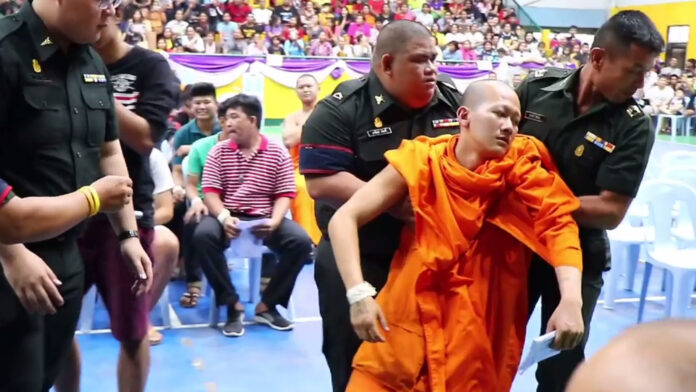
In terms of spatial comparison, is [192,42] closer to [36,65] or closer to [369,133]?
[369,133]

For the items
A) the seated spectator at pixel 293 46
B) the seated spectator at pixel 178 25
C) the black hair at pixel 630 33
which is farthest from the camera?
the seated spectator at pixel 293 46

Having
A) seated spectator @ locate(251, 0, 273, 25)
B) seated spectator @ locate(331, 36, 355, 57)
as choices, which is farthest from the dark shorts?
seated spectator @ locate(251, 0, 273, 25)

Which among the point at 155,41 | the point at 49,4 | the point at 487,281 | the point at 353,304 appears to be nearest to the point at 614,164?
the point at 487,281

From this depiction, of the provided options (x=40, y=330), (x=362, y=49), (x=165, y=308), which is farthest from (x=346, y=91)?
(x=362, y=49)

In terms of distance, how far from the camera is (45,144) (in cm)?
211

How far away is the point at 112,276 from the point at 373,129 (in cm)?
120

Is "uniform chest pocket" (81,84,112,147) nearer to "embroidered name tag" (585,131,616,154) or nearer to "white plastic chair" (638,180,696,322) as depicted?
"embroidered name tag" (585,131,616,154)

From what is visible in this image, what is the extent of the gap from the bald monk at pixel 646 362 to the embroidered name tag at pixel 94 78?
186 centimetres

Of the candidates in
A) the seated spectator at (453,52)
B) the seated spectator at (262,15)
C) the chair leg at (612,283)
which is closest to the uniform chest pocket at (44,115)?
the chair leg at (612,283)

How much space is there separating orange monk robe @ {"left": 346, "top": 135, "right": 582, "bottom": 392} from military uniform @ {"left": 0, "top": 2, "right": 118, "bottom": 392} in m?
0.93

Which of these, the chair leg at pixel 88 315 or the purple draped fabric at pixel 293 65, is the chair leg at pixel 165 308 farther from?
the purple draped fabric at pixel 293 65

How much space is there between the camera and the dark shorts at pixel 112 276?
9.46 feet

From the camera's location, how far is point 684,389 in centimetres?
76

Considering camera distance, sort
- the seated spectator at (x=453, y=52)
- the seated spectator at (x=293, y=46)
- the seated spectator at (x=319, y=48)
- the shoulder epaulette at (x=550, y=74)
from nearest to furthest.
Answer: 1. the shoulder epaulette at (x=550, y=74)
2. the seated spectator at (x=293, y=46)
3. the seated spectator at (x=319, y=48)
4. the seated spectator at (x=453, y=52)
